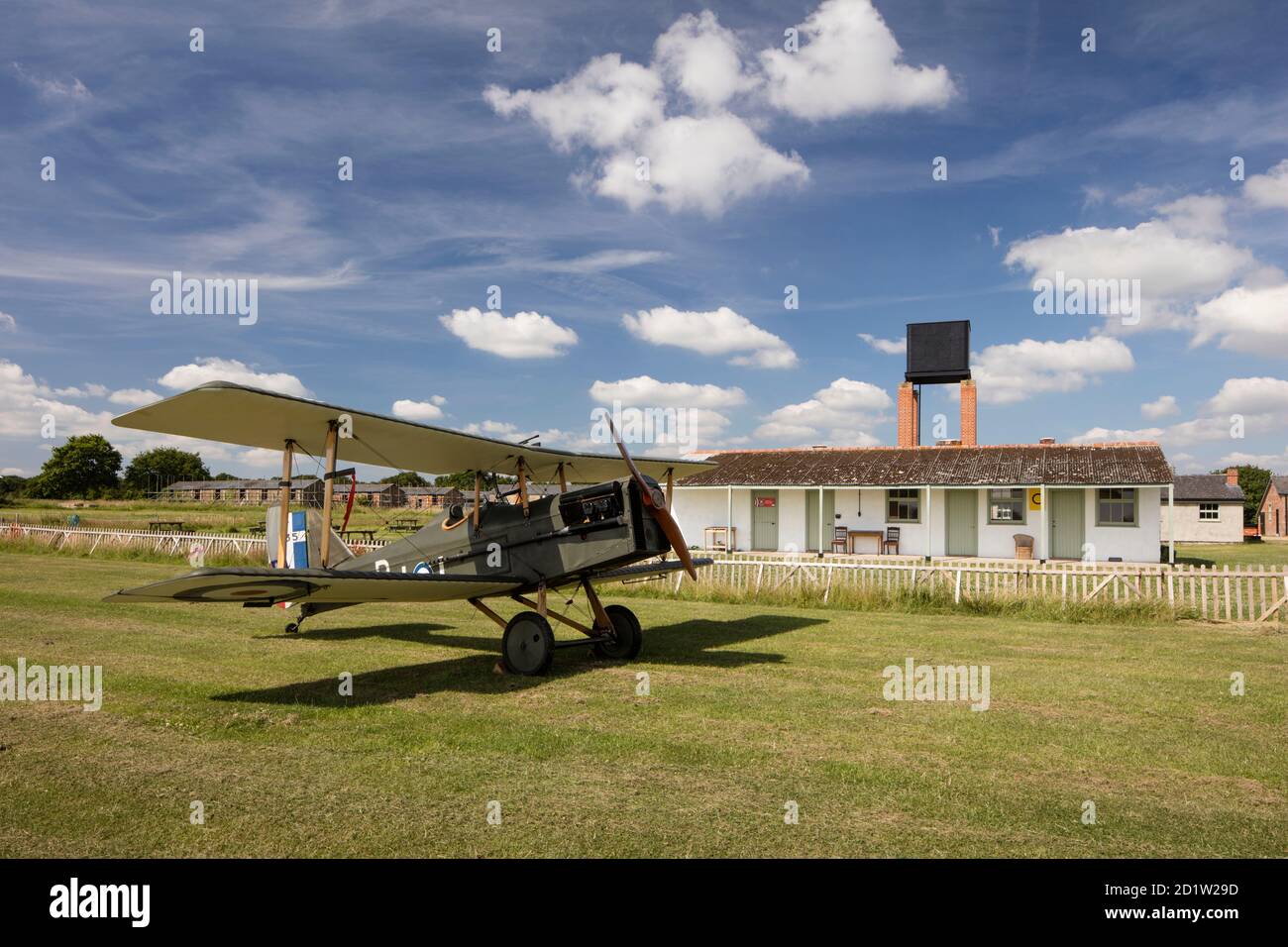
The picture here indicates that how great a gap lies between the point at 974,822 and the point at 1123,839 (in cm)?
78

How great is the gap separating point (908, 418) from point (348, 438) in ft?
101

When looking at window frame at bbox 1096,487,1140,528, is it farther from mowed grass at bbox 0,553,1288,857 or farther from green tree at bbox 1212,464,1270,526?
green tree at bbox 1212,464,1270,526

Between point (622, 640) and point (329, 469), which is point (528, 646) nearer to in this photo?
point (622, 640)

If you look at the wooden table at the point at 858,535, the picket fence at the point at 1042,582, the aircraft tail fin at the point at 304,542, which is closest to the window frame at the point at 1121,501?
the wooden table at the point at 858,535

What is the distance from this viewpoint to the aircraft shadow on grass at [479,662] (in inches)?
313

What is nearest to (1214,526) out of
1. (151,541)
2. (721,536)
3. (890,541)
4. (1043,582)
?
(890,541)

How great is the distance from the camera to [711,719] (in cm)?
702

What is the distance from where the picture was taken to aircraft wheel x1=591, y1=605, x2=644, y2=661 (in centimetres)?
1029

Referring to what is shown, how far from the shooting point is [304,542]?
1252 cm

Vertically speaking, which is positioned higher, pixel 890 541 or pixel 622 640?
pixel 890 541

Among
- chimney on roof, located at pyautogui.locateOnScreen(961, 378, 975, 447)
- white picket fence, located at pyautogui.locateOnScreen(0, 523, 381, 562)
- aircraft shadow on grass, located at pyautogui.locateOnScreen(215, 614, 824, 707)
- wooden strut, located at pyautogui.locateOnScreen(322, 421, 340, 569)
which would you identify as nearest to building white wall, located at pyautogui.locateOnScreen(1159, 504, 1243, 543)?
chimney on roof, located at pyautogui.locateOnScreen(961, 378, 975, 447)

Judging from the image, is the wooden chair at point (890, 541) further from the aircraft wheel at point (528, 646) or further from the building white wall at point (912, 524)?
the aircraft wheel at point (528, 646)
